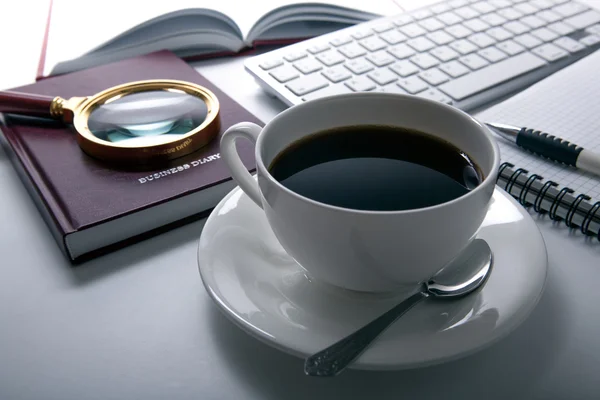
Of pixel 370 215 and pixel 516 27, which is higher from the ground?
pixel 370 215

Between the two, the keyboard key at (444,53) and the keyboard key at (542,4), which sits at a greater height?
the keyboard key at (444,53)

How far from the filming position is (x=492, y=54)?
0.81m

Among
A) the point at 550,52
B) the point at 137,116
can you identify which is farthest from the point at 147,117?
the point at 550,52

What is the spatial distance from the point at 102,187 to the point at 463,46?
1.72ft

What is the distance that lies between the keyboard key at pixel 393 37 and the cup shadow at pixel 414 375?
503mm

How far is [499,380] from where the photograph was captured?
16.6 inches

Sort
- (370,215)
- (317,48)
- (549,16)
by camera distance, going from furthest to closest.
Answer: (549,16), (317,48), (370,215)

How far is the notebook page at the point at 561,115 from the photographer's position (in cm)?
59

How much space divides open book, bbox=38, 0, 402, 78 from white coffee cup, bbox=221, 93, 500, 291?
44 centimetres

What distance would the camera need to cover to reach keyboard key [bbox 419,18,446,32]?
0.88 meters

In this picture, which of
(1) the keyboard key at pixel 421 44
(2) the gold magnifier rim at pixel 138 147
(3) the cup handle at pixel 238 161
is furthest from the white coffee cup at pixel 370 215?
(1) the keyboard key at pixel 421 44

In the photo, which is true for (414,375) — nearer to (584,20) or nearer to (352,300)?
(352,300)

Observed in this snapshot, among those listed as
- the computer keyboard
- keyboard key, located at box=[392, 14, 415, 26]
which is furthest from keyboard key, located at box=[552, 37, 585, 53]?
keyboard key, located at box=[392, 14, 415, 26]

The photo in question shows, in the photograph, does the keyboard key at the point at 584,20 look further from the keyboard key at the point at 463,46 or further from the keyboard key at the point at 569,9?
the keyboard key at the point at 463,46
